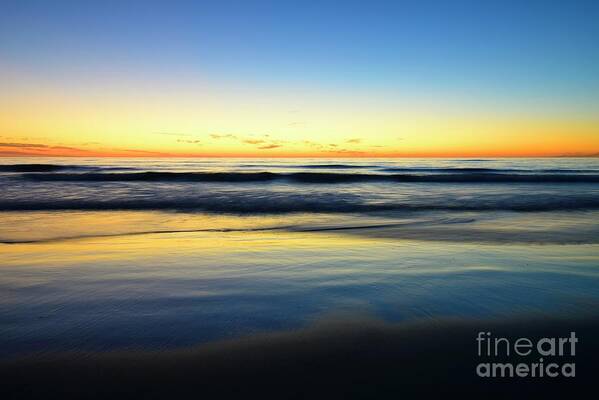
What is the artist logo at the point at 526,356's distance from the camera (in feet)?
7.04

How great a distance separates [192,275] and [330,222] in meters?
4.74

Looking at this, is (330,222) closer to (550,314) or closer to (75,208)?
(550,314)

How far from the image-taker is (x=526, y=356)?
7.61 feet

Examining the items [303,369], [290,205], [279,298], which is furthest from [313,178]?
[303,369]

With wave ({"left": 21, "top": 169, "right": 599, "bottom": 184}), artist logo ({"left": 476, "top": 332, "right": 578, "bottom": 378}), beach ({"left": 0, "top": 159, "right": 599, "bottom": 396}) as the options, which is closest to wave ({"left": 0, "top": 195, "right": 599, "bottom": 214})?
beach ({"left": 0, "top": 159, "right": 599, "bottom": 396})

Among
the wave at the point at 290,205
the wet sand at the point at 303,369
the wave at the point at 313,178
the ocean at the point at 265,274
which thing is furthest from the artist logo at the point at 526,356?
the wave at the point at 313,178

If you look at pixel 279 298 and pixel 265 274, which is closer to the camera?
pixel 279 298

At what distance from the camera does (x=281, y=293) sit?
11.2 feet

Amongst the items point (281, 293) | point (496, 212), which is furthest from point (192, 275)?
point (496, 212)

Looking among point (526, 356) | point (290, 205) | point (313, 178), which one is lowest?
point (526, 356)

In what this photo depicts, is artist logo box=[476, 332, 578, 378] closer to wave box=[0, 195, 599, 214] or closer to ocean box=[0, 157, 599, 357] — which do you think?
ocean box=[0, 157, 599, 357]

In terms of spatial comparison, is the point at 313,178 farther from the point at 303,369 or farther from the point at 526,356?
the point at 303,369

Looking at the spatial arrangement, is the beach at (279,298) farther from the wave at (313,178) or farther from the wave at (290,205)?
the wave at (313,178)

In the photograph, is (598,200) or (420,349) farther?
(598,200)
